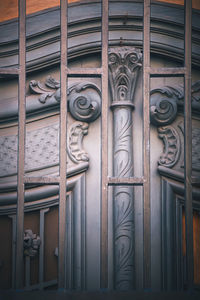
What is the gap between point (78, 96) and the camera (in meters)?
3.57

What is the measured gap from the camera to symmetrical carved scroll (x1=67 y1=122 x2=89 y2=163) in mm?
3543

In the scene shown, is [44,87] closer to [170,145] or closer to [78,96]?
[78,96]

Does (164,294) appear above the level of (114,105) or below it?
below

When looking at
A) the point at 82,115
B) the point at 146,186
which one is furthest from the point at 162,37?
the point at 146,186

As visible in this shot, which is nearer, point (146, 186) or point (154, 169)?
point (146, 186)

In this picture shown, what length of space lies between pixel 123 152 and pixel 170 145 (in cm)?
31

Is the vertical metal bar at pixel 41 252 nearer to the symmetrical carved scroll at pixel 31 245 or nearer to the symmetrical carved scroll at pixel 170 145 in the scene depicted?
the symmetrical carved scroll at pixel 31 245

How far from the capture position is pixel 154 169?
355 cm

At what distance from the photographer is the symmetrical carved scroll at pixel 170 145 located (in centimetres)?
353

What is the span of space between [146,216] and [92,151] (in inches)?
39.5

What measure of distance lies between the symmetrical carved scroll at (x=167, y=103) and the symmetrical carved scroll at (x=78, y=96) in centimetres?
36

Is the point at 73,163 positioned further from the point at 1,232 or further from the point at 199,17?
the point at 199,17

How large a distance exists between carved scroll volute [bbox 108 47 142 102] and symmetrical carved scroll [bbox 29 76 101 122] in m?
0.14

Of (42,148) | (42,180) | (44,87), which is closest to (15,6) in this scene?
(44,87)
